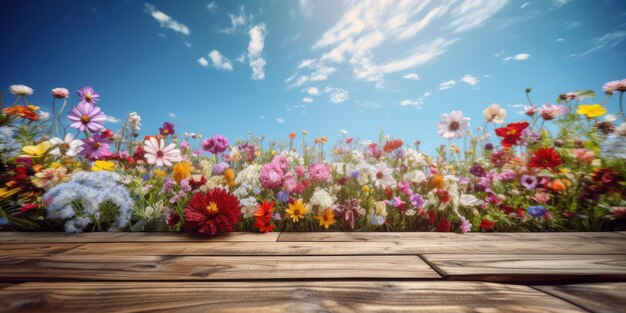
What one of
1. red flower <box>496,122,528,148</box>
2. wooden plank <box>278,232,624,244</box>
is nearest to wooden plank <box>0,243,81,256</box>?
wooden plank <box>278,232,624,244</box>

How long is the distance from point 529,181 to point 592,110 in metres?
0.65

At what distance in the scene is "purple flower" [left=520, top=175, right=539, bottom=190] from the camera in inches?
71.4

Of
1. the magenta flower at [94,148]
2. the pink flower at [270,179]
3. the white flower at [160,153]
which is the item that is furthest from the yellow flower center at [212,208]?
the magenta flower at [94,148]

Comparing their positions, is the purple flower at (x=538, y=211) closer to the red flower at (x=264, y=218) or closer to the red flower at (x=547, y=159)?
the red flower at (x=547, y=159)

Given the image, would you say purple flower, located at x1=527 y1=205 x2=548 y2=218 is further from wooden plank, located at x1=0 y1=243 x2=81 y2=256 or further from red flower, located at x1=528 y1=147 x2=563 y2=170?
wooden plank, located at x1=0 y1=243 x2=81 y2=256

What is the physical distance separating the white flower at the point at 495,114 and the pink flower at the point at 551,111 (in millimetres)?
281

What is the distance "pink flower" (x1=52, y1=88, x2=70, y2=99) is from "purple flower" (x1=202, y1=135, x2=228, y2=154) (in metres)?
1.19

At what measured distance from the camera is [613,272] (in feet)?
2.79

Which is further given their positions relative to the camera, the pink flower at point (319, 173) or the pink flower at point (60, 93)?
the pink flower at point (60, 93)

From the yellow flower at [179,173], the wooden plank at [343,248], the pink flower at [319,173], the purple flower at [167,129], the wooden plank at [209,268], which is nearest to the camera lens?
the wooden plank at [209,268]

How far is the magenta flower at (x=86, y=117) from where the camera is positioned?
6.25 ft

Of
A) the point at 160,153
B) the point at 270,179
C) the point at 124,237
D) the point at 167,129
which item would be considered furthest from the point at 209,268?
the point at 167,129

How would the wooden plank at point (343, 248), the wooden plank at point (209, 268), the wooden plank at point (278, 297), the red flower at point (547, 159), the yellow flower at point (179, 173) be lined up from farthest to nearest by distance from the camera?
the yellow flower at point (179, 173), the red flower at point (547, 159), the wooden plank at point (343, 248), the wooden plank at point (209, 268), the wooden plank at point (278, 297)

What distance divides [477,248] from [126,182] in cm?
187
